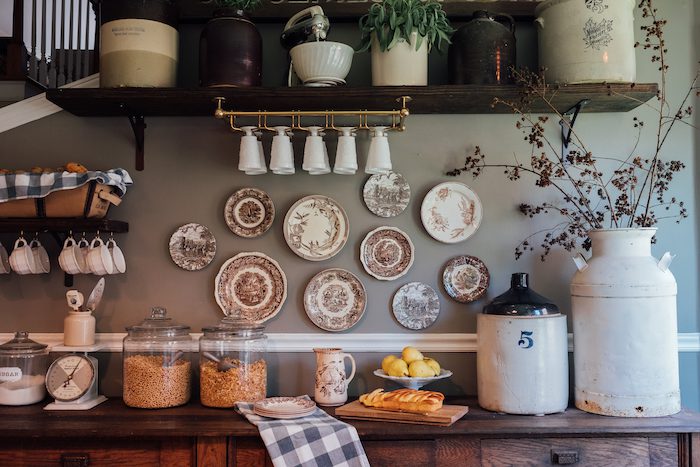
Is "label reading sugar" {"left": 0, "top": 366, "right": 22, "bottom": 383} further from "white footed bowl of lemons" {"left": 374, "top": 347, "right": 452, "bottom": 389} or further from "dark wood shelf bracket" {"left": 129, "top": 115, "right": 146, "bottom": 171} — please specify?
"white footed bowl of lemons" {"left": 374, "top": 347, "right": 452, "bottom": 389}

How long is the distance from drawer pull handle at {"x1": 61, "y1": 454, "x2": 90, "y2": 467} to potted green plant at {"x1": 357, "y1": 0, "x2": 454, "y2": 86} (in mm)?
1501

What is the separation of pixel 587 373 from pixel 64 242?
188cm

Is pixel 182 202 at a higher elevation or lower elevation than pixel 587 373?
higher

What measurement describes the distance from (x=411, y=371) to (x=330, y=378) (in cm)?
27

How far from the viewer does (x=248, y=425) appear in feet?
6.32

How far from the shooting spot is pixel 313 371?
7.89 feet

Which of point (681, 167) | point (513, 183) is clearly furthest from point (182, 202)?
point (681, 167)

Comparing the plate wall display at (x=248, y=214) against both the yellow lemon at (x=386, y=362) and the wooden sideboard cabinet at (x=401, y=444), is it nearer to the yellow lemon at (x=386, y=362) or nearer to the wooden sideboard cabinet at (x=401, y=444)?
the yellow lemon at (x=386, y=362)

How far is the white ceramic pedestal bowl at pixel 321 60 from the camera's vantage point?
2.19m

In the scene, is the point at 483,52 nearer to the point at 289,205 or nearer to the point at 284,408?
the point at 289,205

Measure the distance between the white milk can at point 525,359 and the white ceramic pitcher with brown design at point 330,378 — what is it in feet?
1.52

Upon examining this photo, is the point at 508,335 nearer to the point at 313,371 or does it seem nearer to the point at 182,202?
the point at 313,371

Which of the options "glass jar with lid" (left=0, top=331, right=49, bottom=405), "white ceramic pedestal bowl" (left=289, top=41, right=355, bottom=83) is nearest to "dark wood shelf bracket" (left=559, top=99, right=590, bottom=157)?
"white ceramic pedestal bowl" (left=289, top=41, right=355, bottom=83)

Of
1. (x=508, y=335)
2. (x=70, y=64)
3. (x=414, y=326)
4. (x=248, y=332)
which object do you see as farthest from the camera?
(x=70, y=64)
